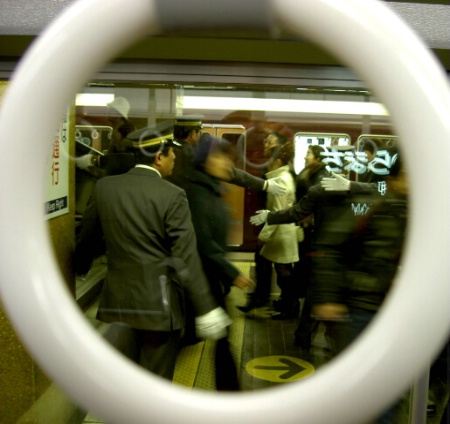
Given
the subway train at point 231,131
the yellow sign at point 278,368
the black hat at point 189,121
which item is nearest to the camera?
the subway train at point 231,131

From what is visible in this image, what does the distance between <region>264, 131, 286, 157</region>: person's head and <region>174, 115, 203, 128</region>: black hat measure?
0.73 meters

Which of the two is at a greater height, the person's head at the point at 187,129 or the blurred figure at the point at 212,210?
the person's head at the point at 187,129

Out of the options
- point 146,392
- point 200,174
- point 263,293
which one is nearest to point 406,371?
point 146,392

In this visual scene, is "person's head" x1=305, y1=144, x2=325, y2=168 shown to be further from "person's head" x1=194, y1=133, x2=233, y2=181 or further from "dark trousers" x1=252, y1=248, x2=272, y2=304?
"person's head" x1=194, y1=133, x2=233, y2=181

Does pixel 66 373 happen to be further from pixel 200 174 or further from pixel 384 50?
pixel 200 174

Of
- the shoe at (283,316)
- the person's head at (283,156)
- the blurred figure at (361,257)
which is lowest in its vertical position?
the shoe at (283,316)

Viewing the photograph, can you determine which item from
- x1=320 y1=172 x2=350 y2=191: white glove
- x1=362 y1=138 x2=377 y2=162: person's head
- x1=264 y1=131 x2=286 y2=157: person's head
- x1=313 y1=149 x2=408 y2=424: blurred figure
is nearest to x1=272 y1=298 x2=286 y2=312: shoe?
x1=264 y1=131 x2=286 y2=157: person's head

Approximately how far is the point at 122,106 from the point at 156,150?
28.4 inches

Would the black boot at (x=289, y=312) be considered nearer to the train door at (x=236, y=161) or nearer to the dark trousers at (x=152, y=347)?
the train door at (x=236, y=161)

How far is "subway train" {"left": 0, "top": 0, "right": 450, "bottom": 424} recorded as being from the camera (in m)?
1.53

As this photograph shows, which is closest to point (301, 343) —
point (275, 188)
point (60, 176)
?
point (275, 188)

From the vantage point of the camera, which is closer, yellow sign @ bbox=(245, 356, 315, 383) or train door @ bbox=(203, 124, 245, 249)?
train door @ bbox=(203, 124, 245, 249)

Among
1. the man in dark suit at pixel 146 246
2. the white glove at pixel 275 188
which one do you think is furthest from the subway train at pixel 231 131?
the white glove at pixel 275 188

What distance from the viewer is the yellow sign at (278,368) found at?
10.2ft
